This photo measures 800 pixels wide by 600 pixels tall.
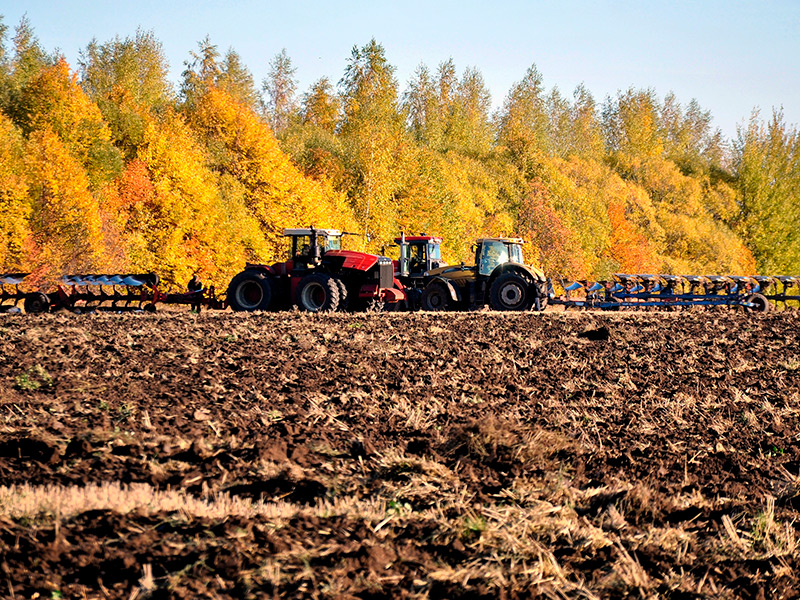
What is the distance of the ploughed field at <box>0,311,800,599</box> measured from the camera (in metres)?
3.73

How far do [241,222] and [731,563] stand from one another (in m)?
29.9

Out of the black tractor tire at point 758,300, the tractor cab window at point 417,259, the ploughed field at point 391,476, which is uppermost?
the tractor cab window at point 417,259

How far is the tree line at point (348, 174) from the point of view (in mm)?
28734

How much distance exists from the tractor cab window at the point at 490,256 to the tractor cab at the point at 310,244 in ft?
13.3

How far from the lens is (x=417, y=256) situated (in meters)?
22.6

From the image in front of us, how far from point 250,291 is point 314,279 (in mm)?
1871

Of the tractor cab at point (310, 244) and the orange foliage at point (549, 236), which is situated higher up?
the orange foliage at point (549, 236)

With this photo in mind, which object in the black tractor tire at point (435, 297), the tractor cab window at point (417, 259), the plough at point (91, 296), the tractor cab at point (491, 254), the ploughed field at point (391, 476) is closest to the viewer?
the ploughed field at point (391, 476)

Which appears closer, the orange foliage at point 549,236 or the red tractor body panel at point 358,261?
the red tractor body panel at point 358,261

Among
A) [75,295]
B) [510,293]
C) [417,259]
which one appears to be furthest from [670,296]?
[75,295]

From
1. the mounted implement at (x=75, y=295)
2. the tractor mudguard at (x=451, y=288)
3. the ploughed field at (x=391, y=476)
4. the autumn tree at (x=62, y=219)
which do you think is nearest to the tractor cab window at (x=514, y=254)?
the tractor mudguard at (x=451, y=288)

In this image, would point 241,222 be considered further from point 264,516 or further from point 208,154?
point 264,516

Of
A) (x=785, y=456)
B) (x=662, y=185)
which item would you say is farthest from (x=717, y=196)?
(x=785, y=456)

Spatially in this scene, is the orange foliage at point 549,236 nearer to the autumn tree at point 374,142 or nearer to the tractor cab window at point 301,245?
the autumn tree at point 374,142
